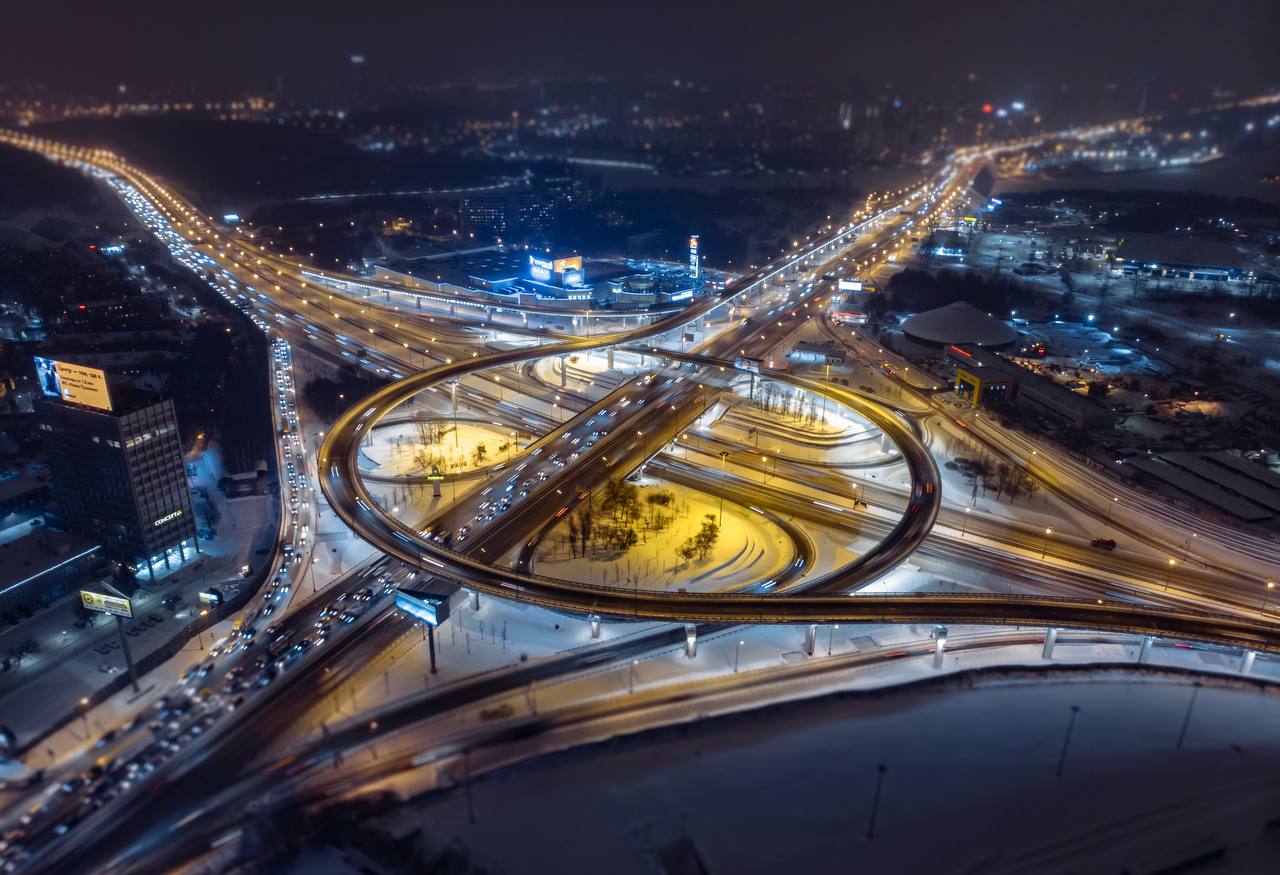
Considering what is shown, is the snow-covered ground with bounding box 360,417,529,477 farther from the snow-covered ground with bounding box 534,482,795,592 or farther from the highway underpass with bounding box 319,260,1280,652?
the highway underpass with bounding box 319,260,1280,652

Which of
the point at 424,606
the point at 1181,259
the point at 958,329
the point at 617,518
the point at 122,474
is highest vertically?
the point at 1181,259

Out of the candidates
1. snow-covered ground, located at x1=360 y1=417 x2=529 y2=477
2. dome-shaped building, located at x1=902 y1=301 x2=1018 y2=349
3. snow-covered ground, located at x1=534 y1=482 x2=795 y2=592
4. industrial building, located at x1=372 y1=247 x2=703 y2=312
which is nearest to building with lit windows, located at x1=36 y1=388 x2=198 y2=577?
snow-covered ground, located at x1=360 y1=417 x2=529 y2=477

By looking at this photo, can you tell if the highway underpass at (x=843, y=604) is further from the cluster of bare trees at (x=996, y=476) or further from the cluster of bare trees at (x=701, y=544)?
the cluster of bare trees at (x=996, y=476)

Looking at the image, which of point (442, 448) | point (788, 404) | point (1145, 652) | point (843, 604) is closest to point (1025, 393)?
point (788, 404)

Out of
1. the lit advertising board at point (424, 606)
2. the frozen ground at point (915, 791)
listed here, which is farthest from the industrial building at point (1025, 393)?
the lit advertising board at point (424, 606)

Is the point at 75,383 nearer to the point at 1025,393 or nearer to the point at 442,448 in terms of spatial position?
the point at 442,448
